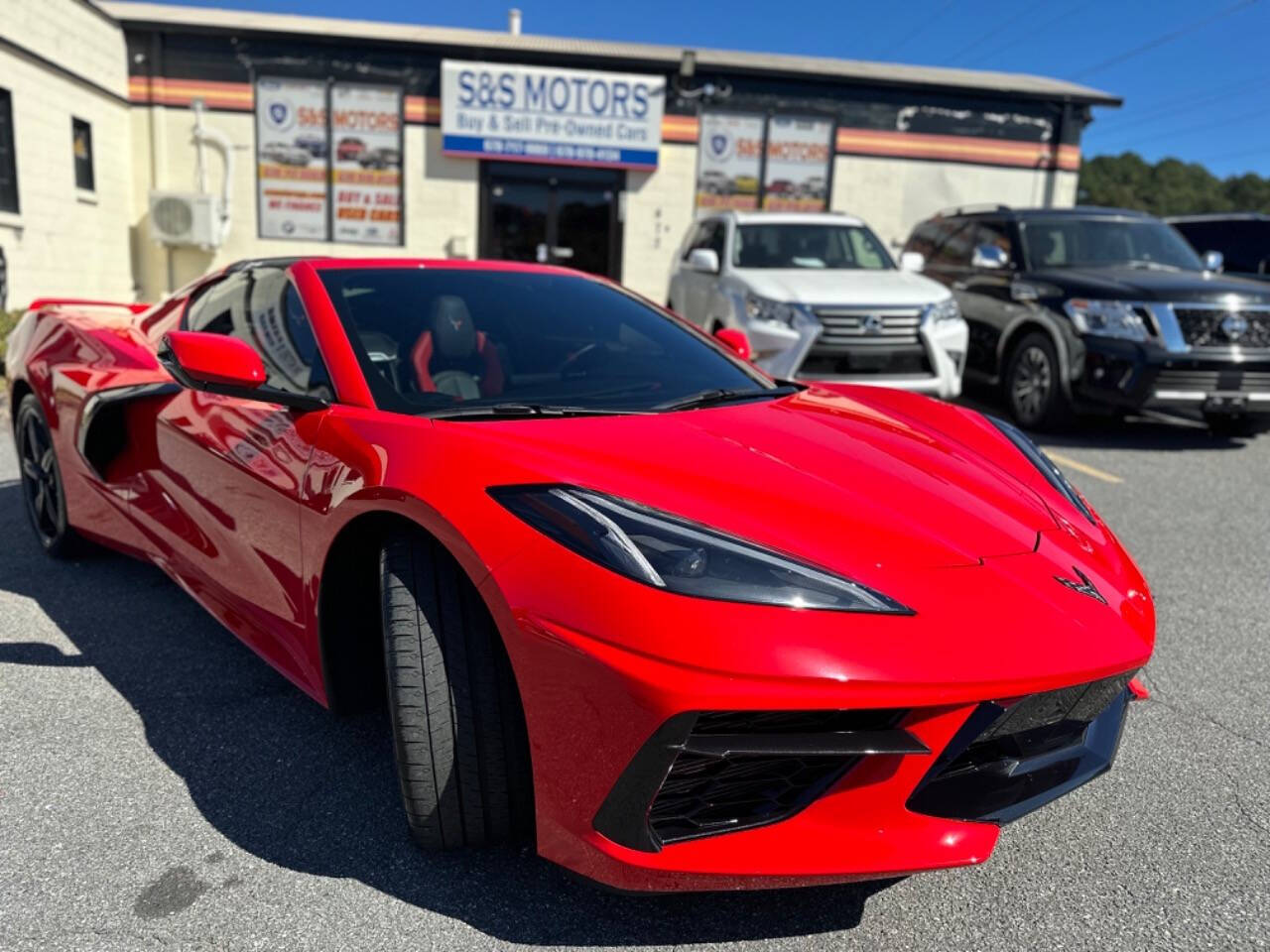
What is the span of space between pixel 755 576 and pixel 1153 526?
393cm

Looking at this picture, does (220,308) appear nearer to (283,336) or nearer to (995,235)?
(283,336)

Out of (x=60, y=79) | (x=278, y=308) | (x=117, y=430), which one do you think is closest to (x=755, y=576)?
(x=278, y=308)

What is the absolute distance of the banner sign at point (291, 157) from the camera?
14.2m

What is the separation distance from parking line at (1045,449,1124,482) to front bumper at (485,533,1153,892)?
14.9 feet

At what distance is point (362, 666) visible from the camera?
90.9 inches

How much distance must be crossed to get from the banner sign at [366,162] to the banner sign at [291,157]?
0.72 ft

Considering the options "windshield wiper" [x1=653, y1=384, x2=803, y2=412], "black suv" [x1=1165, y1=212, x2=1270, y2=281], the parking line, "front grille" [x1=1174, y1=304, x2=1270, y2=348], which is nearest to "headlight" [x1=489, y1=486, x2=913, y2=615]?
"windshield wiper" [x1=653, y1=384, x2=803, y2=412]

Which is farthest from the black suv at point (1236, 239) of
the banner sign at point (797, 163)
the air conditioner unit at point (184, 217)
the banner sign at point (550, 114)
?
the air conditioner unit at point (184, 217)

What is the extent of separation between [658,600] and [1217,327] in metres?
6.45

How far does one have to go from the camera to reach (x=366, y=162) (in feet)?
47.6

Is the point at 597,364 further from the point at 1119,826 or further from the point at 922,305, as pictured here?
the point at 922,305

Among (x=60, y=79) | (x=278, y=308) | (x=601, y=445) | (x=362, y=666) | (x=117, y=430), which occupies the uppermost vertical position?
(x=60, y=79)

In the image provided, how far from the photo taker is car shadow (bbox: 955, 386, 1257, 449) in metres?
7.07

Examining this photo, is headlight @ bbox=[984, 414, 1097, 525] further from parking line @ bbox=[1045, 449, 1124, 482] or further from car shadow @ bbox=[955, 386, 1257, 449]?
car shadow @ bbox=[955, 386, 1257, 449]
